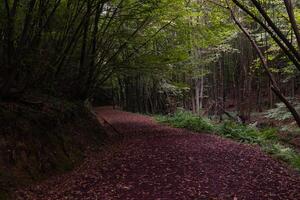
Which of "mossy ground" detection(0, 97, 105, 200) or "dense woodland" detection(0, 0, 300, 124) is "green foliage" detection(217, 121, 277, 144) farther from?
"mossy ground" detection(0, 97, 105, 200)

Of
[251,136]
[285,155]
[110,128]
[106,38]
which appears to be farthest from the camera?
[110,128]

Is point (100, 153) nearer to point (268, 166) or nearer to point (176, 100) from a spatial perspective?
point (268, 166)

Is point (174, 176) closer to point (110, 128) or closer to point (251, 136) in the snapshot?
point (251, 136)

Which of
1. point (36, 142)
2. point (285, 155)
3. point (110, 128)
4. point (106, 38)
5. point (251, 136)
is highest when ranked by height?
point (106, 38)

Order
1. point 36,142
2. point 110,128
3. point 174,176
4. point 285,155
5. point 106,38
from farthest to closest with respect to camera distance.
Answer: point 110,128, point 106,38, point 285,155, point 36,142, point 174,176

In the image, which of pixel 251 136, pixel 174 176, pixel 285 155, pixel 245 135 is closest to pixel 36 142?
pixel 174 176

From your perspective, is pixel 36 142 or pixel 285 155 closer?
pixel 36 142

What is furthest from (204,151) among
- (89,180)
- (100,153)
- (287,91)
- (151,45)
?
(287,91)

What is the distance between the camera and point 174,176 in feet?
21.4

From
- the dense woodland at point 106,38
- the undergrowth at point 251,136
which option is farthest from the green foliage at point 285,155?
the dense woodland at point 106,38

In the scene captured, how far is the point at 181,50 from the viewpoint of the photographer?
12703 mm

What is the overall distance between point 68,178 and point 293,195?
423 centimetres

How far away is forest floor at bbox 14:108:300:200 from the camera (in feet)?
18.3

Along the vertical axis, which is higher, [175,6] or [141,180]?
[175,6]
